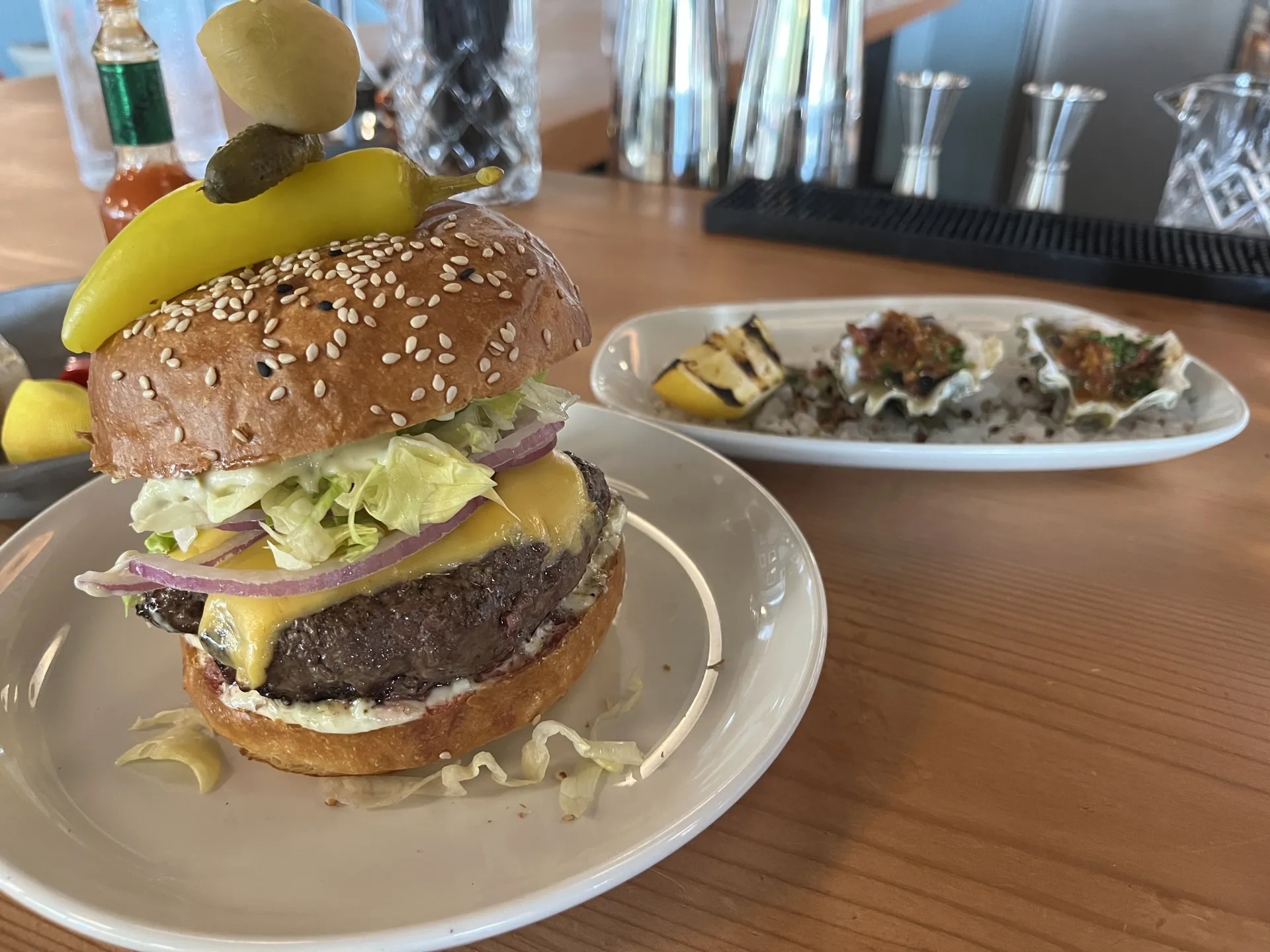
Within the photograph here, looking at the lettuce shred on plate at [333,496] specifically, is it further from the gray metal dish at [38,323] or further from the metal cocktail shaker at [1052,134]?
the metal cocktail shaker at [1052,134]

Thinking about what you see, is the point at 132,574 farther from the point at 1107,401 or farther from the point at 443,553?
the point at 1107,401

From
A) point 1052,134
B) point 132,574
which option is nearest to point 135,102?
point 132,574

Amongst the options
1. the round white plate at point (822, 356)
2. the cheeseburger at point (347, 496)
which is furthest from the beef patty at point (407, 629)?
the round white plate at point (822, 356)

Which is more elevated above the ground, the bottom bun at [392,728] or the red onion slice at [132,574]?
the red onion slice at [132,574]

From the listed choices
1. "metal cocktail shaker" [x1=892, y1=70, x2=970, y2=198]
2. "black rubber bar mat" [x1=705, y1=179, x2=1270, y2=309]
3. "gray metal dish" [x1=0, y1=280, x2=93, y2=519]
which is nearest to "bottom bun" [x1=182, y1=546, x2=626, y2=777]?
"gray metal dish" [x1=0, y1=280, x2=93, y2=519]

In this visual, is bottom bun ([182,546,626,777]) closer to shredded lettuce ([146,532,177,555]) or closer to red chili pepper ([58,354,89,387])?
shredded lettuce ([146,532,177,555])
